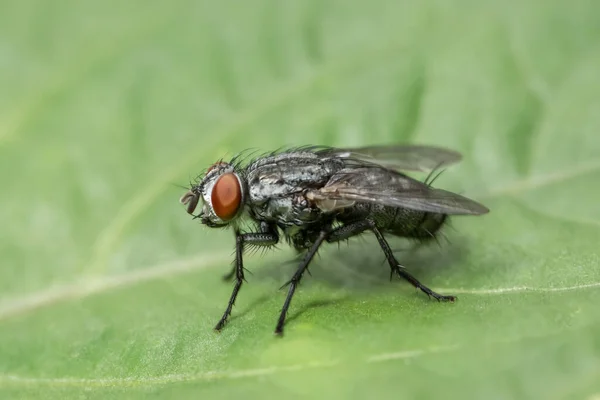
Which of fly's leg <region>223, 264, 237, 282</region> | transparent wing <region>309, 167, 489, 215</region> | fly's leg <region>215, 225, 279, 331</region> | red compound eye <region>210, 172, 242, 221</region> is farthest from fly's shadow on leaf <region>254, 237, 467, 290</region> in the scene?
red compound eye <region>210, 172, 242, 221</region>

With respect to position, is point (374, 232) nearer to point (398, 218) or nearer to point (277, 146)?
point (398, 218)

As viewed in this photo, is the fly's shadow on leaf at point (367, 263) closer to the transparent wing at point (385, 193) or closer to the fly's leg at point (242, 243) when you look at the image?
the fly's leg at point (242, 243)

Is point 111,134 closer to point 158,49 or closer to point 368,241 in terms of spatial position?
point 158,49

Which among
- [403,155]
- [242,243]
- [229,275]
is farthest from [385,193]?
[229,275]

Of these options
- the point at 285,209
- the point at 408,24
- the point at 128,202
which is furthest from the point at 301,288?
the point at 408,24

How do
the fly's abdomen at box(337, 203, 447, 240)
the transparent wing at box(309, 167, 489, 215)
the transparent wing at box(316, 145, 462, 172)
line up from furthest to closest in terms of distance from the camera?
the transparent wing at box(316, 145, 462, 172) < the fly's abdomen at box(337, 203, 447, 240) < the transparent wing at box(309, 167, 489, 215)

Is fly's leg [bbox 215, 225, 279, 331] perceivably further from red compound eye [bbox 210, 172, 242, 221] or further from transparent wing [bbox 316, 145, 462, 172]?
transparent wing [bbox 316, 145, 462, 172]
